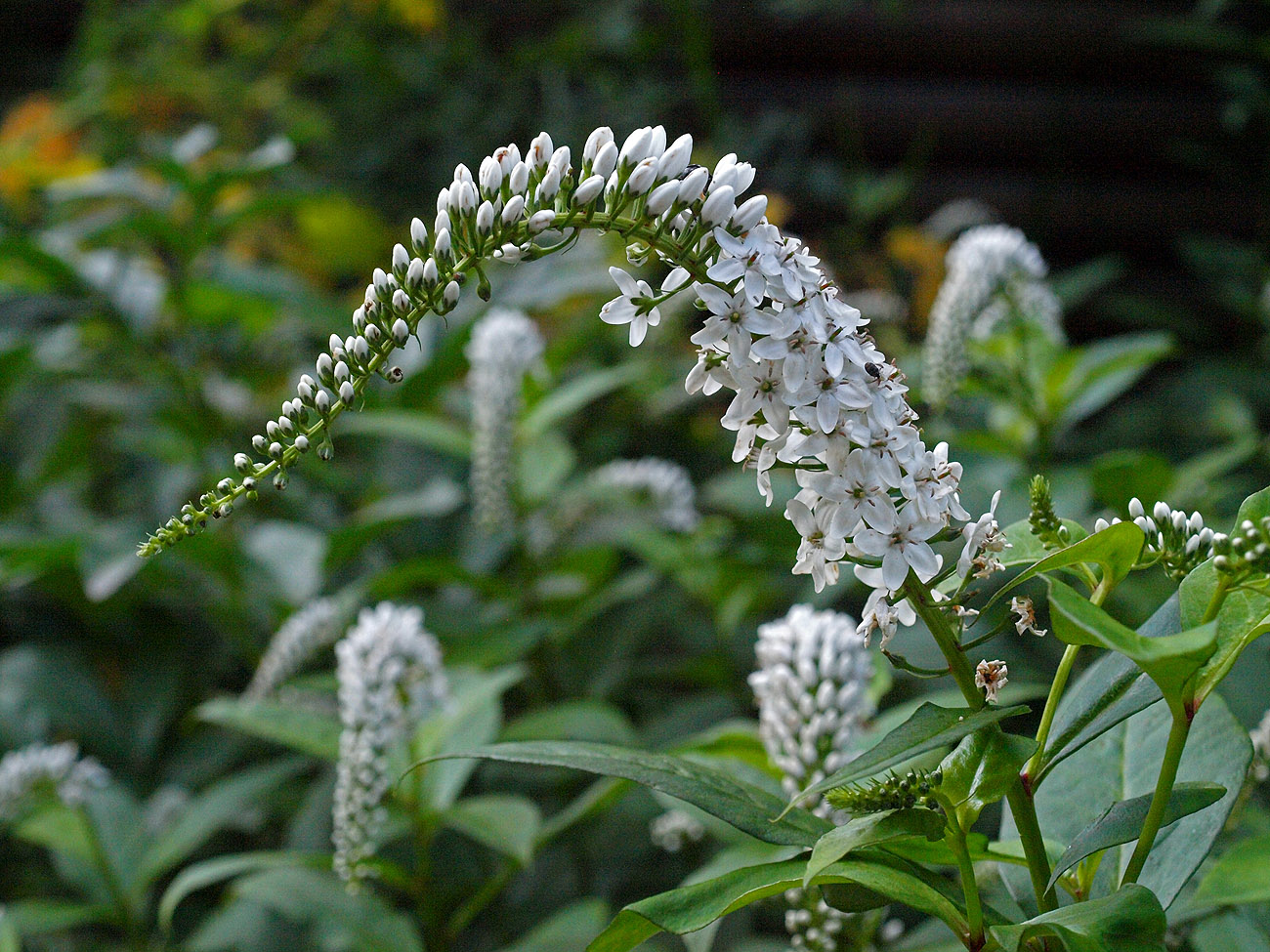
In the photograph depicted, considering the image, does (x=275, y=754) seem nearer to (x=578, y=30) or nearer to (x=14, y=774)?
(x=14, y=774)

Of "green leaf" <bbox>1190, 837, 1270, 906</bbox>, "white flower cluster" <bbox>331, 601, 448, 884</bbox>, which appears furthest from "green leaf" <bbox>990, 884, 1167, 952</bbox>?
"white flower cluster" <bbox>331, 601, 448, 884</bbox>

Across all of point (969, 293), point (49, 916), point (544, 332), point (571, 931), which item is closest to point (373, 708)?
point (571, 931)

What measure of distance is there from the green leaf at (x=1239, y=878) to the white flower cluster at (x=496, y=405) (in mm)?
1348

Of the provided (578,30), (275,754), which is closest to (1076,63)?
(578,30)

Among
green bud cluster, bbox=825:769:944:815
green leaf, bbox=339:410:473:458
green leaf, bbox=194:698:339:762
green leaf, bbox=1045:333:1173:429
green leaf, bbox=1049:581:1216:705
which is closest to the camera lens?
green leaf, bbox=1049:581:1216:705

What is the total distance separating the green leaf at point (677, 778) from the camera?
75 cm

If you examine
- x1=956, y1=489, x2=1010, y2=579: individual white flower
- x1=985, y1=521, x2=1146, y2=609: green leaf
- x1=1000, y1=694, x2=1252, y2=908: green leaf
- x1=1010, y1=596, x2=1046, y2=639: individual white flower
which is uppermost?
x1=956, y1=489, x2=1010, y2=579: individual white flower

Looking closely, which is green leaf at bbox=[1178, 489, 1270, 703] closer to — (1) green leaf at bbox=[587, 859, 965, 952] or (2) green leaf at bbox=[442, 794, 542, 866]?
(1) green leaf at bbox=[587, 859, 965, 952]

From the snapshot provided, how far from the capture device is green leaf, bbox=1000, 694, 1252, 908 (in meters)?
0.78

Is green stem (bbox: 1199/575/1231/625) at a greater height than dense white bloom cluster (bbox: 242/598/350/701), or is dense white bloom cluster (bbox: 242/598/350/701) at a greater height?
dense white bloom cluster (bbox: 242/598/350/701)

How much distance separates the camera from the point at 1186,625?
74 cm

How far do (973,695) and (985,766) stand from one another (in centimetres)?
5

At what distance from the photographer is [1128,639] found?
0.63m

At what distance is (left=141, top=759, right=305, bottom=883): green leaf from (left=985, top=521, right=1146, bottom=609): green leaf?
1.35 metres
